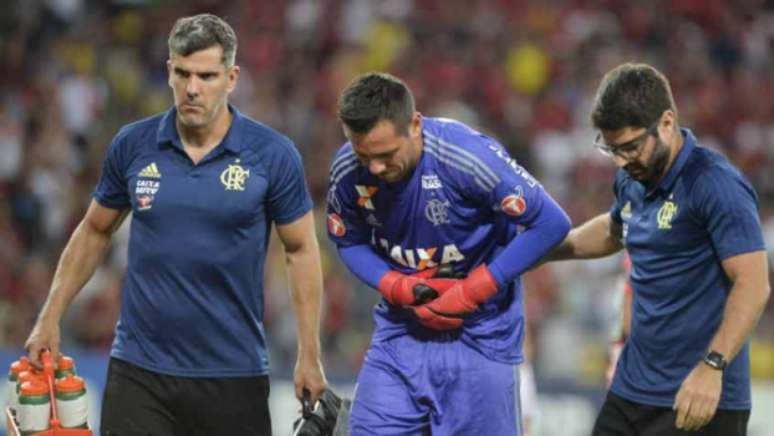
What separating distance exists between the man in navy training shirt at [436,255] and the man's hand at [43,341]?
1174 mm

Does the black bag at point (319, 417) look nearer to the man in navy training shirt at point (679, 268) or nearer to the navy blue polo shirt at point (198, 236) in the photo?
the navy blue polo shirt at point (198, 236)

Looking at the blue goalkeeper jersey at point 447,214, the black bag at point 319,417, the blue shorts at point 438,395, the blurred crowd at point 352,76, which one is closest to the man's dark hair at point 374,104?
the blue goalkeeper jersey at point 447,214

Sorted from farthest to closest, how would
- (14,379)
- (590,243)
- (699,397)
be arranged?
(590,243) < (14,379) < (699,397)

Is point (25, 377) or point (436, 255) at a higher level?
point (436, 255)

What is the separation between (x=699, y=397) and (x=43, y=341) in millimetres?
2537

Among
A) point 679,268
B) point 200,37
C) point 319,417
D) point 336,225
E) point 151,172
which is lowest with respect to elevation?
point 319,417

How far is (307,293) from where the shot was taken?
594 centimetres

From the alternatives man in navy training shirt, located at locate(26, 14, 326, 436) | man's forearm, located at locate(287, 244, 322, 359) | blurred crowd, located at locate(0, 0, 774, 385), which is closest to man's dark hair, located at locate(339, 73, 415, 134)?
man in navy training shirt, located at locate(26, 14, 326, 436)

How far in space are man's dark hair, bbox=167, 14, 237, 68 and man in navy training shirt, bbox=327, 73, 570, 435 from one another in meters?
0.54

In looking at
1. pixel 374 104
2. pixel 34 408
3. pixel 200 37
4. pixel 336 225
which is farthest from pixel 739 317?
pixel 34 408

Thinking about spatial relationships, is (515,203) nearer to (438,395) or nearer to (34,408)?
(438,395)

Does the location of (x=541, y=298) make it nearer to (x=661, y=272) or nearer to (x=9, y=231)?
(x=9, y=231)

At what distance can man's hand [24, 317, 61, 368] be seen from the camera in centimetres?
595

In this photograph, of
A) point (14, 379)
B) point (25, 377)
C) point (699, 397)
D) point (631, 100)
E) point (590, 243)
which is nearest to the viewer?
point (699, 397)
